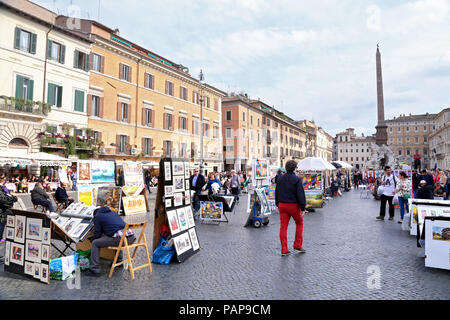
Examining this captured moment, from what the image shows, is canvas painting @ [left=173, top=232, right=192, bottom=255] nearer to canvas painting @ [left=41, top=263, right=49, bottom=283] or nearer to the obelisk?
canvas painting @ [left=41, top=263, right=49, bottom=283]

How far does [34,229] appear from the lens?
182 inches

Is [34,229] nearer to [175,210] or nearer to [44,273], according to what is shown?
[44,273]

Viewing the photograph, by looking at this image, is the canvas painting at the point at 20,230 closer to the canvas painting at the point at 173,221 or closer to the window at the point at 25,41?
the canvas painting at the point at 173,221

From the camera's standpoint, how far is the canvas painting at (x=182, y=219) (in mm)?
5789

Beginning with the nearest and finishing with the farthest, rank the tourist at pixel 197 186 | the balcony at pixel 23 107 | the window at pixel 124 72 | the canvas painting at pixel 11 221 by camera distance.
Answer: the canvas painting at pixel 11 221
the tourist at pixel 197 186
the balcony at pixel 23 107
the window at pixel 124 72

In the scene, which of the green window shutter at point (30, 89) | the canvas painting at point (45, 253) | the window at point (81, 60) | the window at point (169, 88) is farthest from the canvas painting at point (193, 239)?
the window at point (169, 88)

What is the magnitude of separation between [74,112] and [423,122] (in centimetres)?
9756

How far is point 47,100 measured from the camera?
2136 centimetres

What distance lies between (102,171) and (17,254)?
7.66 metres

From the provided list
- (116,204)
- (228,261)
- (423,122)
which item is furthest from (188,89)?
(423,122)

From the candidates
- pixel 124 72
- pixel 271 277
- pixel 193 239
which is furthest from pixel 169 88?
pixel 271 277

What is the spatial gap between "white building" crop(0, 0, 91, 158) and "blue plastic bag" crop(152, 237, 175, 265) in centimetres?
1785

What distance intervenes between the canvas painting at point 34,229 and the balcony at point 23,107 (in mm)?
17833
